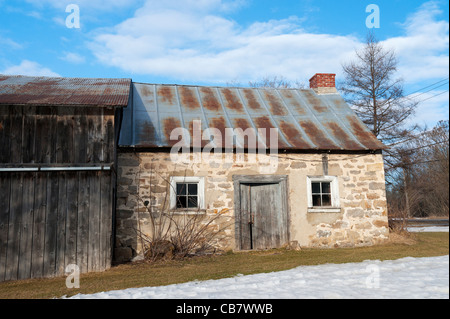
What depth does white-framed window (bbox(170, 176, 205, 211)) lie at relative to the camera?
891 centimetres

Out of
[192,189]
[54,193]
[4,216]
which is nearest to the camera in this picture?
[4,216]

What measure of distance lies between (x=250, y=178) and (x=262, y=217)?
1081mm

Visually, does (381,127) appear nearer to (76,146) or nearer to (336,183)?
(336,183)

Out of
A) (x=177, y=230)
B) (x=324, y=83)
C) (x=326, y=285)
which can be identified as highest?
(x=324, y=83)

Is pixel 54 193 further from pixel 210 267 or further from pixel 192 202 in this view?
pixel 210 267

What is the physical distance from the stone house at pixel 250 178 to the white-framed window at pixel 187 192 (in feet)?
0.08

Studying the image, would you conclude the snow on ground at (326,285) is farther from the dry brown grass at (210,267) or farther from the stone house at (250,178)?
the stone house at (250,178)

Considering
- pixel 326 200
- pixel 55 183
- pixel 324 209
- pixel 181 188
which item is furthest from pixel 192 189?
pixel 326 200

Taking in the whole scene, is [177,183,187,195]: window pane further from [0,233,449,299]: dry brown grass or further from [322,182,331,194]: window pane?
[322,182,331,194]: window pane

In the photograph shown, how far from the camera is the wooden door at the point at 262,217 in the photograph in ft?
30.4

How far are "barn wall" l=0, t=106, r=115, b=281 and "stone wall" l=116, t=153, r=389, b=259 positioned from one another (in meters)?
1.21

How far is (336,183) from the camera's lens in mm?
9719

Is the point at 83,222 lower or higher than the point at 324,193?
lower

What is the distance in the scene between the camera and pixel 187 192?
9.05m
